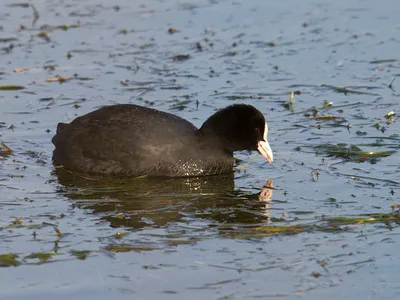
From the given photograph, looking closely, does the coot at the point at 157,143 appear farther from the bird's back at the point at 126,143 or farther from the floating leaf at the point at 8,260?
the floating leaf at the point at 8,260

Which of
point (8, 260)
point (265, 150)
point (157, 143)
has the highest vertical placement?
point (157, 143)

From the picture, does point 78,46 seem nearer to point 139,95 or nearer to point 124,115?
point 139,95

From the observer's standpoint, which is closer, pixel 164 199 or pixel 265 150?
pixel 164 199

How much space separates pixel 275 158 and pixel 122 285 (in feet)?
10.3

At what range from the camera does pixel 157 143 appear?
334 inches

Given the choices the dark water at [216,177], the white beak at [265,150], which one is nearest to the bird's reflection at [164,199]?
the dark water at [216,177]

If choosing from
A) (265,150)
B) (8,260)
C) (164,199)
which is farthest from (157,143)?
(8,260)

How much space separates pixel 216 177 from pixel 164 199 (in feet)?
2.87

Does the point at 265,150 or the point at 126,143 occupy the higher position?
the point at 126,143

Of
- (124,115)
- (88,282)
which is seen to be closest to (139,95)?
(124,115)

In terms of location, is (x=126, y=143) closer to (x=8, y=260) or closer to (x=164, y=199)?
(x=164, y=199)

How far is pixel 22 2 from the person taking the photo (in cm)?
1438

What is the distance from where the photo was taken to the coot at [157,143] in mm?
8477

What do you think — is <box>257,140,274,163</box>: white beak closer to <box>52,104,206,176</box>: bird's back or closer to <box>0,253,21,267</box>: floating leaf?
<box>52,104,206,176</box>: bird's back
